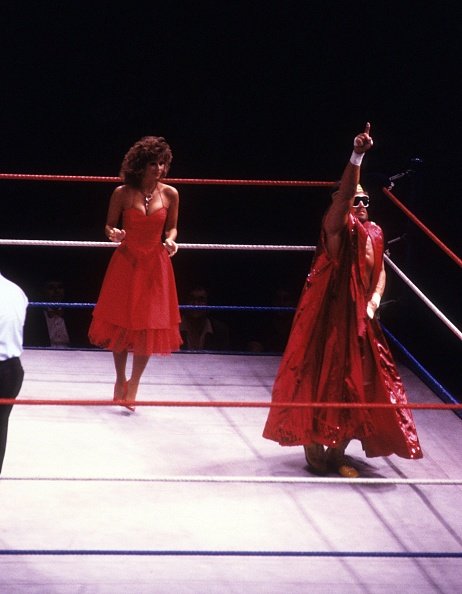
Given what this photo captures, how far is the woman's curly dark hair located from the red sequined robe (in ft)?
2.31

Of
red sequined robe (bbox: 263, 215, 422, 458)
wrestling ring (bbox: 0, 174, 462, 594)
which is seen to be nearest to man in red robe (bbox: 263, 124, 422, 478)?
red sequined robe (bbox: 263, 215, 422, 458)

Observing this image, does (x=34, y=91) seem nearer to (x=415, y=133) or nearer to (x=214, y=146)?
(x=214, y=146)

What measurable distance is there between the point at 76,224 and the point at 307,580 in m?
3.14

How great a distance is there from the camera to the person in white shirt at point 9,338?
2.25 meters

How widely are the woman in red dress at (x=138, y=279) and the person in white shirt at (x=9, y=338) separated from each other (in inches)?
38.9

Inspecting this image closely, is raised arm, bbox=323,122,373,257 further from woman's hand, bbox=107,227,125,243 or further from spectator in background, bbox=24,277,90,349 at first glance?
spectator in background, bbox=24,277,90,349

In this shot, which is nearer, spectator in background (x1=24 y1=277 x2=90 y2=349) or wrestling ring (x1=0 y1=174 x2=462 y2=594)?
wrestling ring (x1=0 y1=174 x2=462 y2=594)

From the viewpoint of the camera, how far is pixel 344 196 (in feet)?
8.88

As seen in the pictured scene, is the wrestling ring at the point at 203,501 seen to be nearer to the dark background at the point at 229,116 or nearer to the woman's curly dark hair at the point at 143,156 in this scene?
the woman's curly dark hair at the point at 143,156

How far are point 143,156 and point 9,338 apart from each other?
45.2 inches

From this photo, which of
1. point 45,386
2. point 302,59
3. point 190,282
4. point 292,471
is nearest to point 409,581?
point 292,471

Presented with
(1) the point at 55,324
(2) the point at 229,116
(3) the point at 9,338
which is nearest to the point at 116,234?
(3) the point at 9,338

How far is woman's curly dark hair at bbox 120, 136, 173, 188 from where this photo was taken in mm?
3227

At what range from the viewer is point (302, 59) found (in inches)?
193
